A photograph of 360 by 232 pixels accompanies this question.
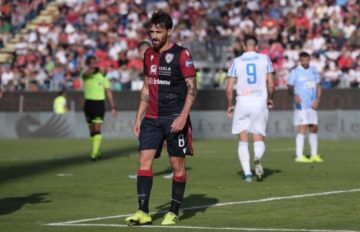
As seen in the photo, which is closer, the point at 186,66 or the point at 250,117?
the point at 186,66

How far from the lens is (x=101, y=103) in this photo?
23.5m

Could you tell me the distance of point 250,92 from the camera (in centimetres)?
1677

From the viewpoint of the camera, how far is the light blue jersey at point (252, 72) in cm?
1662

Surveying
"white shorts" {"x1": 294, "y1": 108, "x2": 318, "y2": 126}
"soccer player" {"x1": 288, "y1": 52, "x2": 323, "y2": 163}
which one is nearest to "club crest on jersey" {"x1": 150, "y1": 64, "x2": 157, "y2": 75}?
"soccer player" {"x1": 288, "y1": 52, "x2": 323, "y2": 163}

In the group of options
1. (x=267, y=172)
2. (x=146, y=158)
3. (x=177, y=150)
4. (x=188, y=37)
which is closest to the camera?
(x=146, y=158)

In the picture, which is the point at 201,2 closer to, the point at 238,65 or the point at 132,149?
the point at 132,149

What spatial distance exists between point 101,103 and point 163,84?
1192 cm

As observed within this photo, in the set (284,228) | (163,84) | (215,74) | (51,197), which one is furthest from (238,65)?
(215,74)

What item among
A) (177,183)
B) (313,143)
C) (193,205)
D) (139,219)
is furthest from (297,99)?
(139,219)

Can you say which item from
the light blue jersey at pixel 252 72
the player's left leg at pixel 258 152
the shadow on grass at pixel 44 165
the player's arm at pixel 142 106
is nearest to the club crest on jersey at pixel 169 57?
the player's arm at pixel 142 106

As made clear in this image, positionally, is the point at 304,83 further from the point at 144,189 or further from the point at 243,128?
the point at 144,189

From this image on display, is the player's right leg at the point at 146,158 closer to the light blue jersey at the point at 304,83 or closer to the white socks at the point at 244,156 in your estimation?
the white socks at the point at 244,156

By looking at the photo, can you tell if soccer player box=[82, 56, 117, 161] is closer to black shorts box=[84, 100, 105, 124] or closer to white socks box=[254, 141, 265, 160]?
black shorts box=[84, 100, 105, 124]

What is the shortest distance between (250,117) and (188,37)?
21927 millimetres
